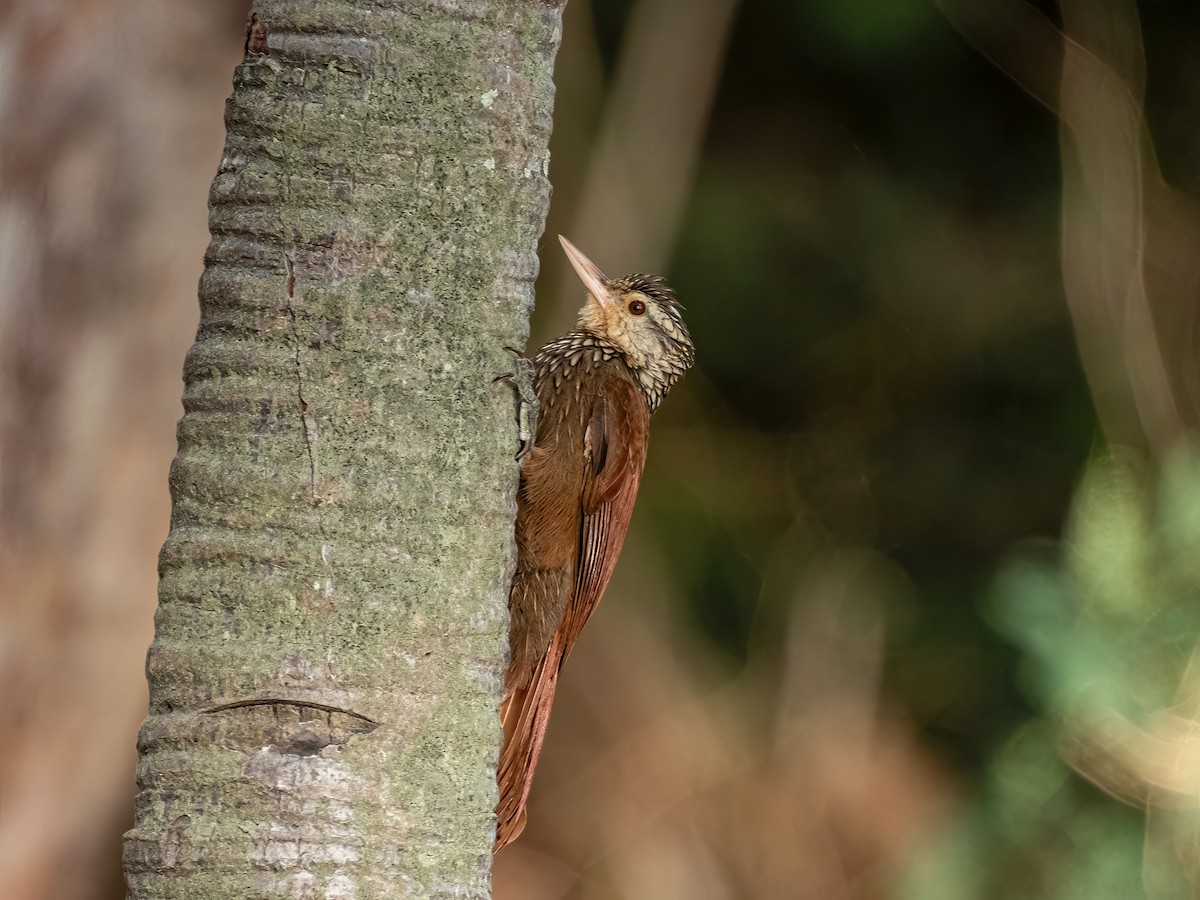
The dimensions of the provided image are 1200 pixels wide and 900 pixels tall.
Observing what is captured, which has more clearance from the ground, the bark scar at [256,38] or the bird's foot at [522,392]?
the bark scar at [256,38]

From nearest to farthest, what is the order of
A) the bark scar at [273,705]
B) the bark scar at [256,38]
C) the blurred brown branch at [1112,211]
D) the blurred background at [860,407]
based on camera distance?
the bark scar at [273,705] → the bark scar at [256,38] → the blurred brown branch at [1112,211] → the blurred background at [860,407]

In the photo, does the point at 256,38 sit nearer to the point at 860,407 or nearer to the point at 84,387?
the point at 84,387

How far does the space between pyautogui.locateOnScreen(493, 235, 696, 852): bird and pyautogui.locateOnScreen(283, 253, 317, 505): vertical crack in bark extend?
2.49ft

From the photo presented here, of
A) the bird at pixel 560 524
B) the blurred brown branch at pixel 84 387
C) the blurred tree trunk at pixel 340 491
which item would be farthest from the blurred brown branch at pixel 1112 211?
the blurred tree trunk at pixel 340 491

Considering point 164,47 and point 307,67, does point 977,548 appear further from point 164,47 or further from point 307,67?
point 307,67

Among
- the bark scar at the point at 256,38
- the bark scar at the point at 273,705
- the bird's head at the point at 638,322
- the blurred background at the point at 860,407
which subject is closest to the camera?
the bark scar at the point at 273,705

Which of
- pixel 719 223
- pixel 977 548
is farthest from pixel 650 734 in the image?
pixel 719 223

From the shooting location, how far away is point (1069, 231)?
5.02 m

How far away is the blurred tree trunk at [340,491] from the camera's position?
63.1 inches

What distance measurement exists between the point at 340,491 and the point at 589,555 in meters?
1.16

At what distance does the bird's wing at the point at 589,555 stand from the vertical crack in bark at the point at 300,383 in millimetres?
1005

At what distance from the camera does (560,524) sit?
2707mm

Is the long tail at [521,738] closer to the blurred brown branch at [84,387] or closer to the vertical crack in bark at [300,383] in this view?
the vertical crack in bark at [300,383]

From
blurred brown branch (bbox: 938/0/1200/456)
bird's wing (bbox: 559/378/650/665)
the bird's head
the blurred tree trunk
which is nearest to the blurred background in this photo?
blurred brown branch (bbox: 938/0/1200/456)
